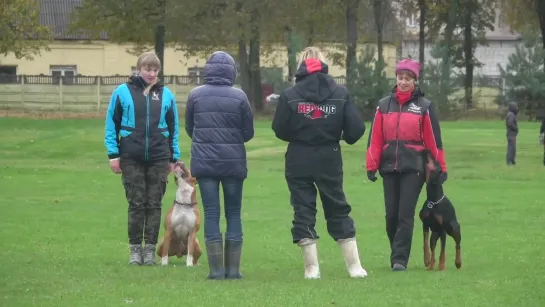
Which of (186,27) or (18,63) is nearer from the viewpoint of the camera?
(186,27)

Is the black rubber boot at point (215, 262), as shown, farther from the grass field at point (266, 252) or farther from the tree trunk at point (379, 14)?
the tree trunk at point (379, 14)

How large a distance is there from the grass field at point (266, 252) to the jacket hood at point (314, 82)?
1579mm

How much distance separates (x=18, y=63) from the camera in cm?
7256

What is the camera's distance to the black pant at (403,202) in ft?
36.9

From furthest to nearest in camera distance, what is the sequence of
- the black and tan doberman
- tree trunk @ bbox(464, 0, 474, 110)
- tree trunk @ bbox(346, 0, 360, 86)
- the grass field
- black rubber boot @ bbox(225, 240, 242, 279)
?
tree trunk @ bbox(464, 0, 474, 110), tree trunk @ bbox(346, 0, 360, 86), the black and tan doberman, black rubber boot @ bbox(225, 240, 242, 279), the grass field

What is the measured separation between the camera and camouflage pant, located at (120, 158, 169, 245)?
11680 mm

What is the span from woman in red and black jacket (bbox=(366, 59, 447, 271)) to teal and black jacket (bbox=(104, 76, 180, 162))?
2.04 metres

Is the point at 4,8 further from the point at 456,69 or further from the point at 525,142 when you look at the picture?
the point at 456,69

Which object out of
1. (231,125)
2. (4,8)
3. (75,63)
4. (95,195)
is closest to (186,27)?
(4,8)

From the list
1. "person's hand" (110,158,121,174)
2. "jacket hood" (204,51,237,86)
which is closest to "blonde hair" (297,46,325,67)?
"jacket hood" (204,51,237,86)

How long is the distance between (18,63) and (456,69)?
85.6 ft

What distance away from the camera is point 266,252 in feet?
43.6

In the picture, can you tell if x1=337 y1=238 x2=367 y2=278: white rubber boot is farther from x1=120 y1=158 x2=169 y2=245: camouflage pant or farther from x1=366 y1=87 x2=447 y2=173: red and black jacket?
x1=120 y1=158 x2=169 y2=245: camouflage pant

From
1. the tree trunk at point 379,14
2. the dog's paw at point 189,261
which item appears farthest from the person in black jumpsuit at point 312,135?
the tree trunk at point 379,14
